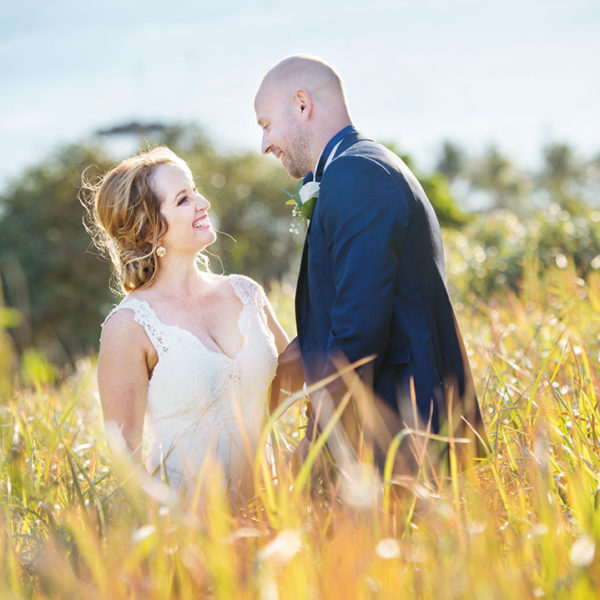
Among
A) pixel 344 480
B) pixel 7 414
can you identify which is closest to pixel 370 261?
pixel 344 480

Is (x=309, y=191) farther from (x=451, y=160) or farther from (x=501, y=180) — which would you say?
(x=451, y=160)

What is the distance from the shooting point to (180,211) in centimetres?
347

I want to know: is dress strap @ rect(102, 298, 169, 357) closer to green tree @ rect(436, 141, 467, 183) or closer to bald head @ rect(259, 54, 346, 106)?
bald head @ rect(259, 54, 346, 106)

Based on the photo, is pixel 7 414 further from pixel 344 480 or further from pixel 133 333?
pixel 344 480

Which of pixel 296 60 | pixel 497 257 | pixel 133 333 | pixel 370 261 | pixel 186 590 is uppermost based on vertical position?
pixel 296 60

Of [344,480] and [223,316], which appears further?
[223,316]

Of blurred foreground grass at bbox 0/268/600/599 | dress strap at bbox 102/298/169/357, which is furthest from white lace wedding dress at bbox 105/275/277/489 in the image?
blurred foreground grass at bbox 0/268/600/599

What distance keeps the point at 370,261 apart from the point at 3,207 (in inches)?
978

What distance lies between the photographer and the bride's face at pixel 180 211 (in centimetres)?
346

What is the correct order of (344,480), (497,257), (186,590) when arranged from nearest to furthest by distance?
(186,590)
(344,480)
(497,257)

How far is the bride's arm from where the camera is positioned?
312 cm

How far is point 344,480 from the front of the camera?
219 centimetres

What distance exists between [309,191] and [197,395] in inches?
45.5

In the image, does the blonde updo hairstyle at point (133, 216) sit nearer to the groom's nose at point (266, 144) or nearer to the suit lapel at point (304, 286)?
the groom's nose at point (266, 144)
